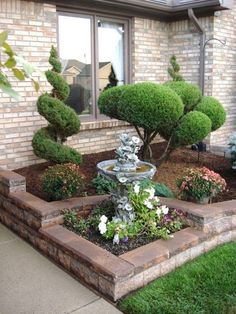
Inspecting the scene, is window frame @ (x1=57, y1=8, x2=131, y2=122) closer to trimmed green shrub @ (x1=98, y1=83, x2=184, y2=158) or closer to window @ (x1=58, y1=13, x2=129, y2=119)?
window @ (x1=58, y1=13, x2=129, y2=119)

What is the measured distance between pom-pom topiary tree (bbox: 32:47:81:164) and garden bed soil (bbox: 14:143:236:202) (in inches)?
13.5

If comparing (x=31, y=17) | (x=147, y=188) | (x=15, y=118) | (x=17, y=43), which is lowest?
(x=147, y=188)

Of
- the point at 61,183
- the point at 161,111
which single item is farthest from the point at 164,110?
the point at 61,183

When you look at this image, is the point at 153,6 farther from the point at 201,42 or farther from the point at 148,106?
the point at 148,106

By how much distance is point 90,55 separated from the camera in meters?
6.27

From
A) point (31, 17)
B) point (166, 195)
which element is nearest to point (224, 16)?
point (31, 17)

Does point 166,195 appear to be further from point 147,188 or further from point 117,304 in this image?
point 117,304

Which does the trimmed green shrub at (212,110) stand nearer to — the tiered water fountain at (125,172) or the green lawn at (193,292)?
the tiered water fountain at (125,172)

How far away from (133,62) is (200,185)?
3717 mm

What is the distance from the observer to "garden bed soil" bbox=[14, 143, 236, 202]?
15.1 ft

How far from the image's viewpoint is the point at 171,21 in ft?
24.1

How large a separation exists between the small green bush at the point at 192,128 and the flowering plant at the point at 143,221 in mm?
1590

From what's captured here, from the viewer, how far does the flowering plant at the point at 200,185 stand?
3.78 m

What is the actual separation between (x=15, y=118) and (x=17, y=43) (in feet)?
3.53
